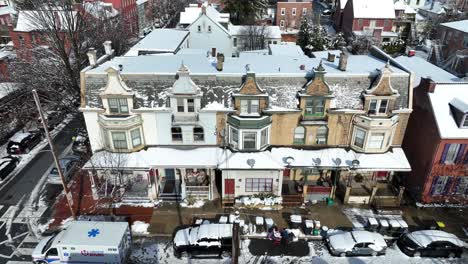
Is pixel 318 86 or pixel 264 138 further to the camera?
pixel 264 138

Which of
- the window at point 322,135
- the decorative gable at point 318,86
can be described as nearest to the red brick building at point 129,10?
the decorative gable at point 318,86

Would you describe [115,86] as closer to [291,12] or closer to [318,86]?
[318,86]

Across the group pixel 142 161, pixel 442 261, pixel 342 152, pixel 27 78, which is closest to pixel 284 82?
pixel 342 152

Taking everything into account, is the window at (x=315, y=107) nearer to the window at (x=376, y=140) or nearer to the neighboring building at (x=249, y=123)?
the neighboring building at (x=249, y=123)

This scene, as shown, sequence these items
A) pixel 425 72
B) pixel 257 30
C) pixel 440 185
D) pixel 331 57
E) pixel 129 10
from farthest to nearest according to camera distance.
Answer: pixel 129 10
pixel 257 30
pixel 425 72
pixel 331 57
pixel 440 185

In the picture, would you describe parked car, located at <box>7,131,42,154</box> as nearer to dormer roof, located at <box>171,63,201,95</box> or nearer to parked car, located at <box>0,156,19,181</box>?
parked car, located at <box>0,156,19,181</box>

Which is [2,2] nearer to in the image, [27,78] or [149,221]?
[27,78]

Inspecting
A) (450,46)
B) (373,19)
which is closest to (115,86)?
(450,46)
